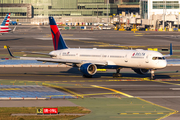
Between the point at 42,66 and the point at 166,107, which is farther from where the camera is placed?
the point at 42,66

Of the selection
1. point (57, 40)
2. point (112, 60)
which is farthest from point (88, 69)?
point (57, 40)

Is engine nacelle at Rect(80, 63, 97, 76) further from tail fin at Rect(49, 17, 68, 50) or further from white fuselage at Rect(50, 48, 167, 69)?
tail fin at Rect(49, 17, 68, 50)

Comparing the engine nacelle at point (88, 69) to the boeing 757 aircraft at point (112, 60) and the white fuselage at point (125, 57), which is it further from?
the white fuselage at point (125, 57)

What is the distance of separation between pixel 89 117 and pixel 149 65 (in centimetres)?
2325

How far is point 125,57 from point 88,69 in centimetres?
565

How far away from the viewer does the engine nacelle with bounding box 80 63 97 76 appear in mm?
53469

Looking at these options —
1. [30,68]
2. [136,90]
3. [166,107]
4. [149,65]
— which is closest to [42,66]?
[30,68]

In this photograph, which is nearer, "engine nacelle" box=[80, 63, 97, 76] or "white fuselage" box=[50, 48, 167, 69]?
"white fuselage" box=[50, 48, 167, 69]

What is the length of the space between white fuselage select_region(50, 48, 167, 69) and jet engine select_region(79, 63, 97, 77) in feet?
7.57

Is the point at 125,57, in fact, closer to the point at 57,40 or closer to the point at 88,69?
the point at 88,69

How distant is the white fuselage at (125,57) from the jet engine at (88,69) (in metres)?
2.31

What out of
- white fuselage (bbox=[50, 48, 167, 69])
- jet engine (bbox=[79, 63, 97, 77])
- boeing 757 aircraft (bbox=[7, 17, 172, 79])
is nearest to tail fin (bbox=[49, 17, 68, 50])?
boeing 757 aircraft (bbox=[7, 17, 172, 79])

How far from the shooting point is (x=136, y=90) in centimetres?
4525

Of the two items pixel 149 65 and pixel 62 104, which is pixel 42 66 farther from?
pixel 62 104
